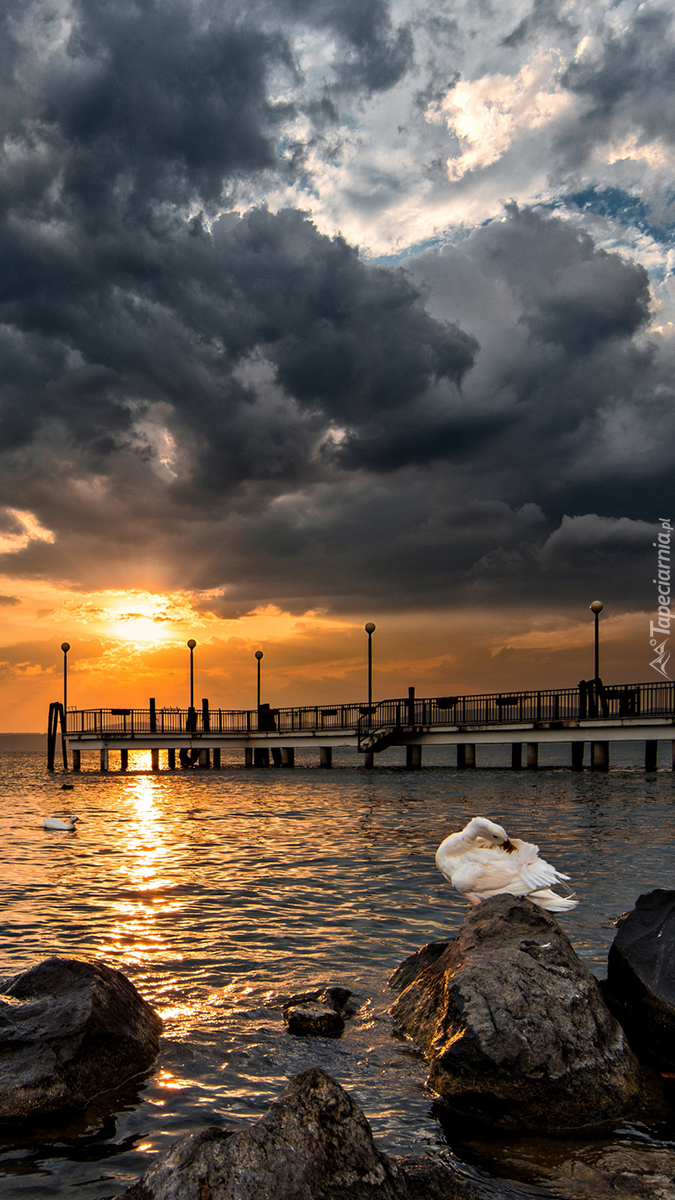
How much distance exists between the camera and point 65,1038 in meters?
5.37

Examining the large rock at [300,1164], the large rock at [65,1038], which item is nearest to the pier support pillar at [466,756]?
the large rock at [65,1038]

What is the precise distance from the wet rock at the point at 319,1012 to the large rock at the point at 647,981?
213 centimetres

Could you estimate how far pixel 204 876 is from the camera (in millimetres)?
14141

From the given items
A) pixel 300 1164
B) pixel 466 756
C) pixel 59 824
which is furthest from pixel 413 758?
pixel 300 1164

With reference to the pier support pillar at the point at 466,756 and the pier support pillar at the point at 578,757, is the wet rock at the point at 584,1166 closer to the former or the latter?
the pier support pillar at the point at 578,757

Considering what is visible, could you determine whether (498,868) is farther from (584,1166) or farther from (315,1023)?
(584,1166)

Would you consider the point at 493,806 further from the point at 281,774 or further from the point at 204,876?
the point at 281,774

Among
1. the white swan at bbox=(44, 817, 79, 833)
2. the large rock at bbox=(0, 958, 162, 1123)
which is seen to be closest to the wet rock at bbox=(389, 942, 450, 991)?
the large rock at bbox=(0, 958, 162, 1123)

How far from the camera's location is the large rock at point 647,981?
18.8 ft

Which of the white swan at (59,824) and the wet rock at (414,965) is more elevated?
the wet rock at (414,965)

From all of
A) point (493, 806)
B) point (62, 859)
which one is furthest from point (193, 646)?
point (62, 859)

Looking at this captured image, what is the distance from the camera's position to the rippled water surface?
202 inches

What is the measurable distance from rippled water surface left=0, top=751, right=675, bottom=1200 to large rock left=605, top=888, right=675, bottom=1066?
159 cm

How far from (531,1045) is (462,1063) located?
0.45 meters
